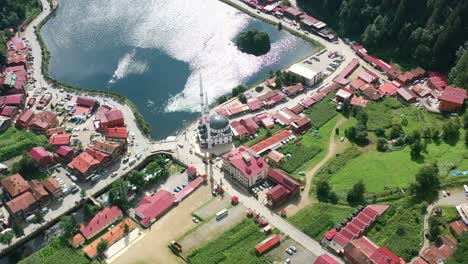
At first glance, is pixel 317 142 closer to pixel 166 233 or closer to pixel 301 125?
pixel 301 125

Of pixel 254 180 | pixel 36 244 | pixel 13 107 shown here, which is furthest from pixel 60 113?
pixel 254 180

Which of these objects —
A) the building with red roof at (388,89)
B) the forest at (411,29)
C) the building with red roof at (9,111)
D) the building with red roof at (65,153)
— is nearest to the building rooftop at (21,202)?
the building with red roof at (65,153)

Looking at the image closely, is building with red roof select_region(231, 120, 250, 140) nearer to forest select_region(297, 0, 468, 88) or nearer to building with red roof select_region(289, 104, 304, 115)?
building with red roof select_region(289, 104, 304, 115)

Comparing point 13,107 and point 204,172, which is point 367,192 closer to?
point 204,172

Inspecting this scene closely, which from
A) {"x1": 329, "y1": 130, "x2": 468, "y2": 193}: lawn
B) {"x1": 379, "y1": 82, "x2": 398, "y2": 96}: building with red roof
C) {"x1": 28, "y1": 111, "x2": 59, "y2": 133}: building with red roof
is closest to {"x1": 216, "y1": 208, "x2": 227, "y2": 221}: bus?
{"x1": 329, "y1": 130, "x2": 468, "y2": 193}: lawn

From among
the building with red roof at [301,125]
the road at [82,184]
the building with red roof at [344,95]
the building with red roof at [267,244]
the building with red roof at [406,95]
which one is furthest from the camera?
the building with red roof at [344,95]

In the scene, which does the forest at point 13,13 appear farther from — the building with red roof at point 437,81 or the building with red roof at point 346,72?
the building with red roof at point 437,81

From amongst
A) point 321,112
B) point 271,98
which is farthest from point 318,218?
point 271,98
